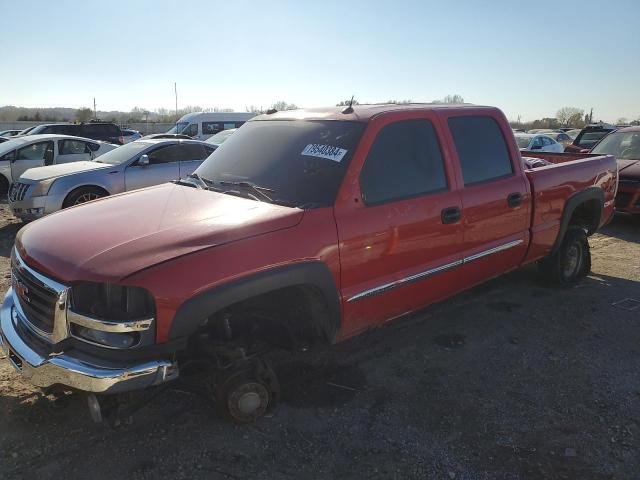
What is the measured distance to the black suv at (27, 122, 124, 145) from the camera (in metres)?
19.2

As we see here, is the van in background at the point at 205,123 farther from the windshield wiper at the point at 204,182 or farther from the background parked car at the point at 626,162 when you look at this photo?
the windshield wiper at the point at 204,182

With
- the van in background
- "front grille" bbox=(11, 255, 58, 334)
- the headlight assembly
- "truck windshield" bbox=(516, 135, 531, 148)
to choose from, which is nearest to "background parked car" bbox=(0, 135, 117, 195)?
→ the headlight assembly

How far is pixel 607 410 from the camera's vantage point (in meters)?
3.18

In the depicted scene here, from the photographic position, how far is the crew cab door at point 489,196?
154 inches

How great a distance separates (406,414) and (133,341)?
1735mm

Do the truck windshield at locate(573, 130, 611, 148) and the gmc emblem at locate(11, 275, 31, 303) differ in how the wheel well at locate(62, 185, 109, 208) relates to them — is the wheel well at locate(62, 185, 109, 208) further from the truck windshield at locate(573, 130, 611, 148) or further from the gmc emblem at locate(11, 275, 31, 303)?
the truck windshield at locate(573, 130, 611, 148)

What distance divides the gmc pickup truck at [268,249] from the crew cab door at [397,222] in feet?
0.04

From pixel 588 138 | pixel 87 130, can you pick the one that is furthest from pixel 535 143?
pixel 87 130

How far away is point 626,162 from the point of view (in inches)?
351

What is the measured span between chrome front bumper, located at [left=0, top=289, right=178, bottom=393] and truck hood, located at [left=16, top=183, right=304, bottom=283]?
41 cm

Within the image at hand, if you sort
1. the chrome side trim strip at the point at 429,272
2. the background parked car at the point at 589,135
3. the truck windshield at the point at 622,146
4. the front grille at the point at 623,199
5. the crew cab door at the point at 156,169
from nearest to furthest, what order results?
the chrome side trim strip at the point at 429,272 → the front grille at the point at 623,199 → the crew cab door at the point at 156,169 → the truck windshield at the point at 622,146 → the background parked car at the point at 589,135

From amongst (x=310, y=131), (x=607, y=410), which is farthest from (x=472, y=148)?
(x=607, y=410)

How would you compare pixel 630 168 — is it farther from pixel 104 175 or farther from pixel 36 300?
pixel 36 300

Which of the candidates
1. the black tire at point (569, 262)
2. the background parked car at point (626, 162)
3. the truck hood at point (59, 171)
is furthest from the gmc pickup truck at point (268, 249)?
the truck hood at point (59, 171)
